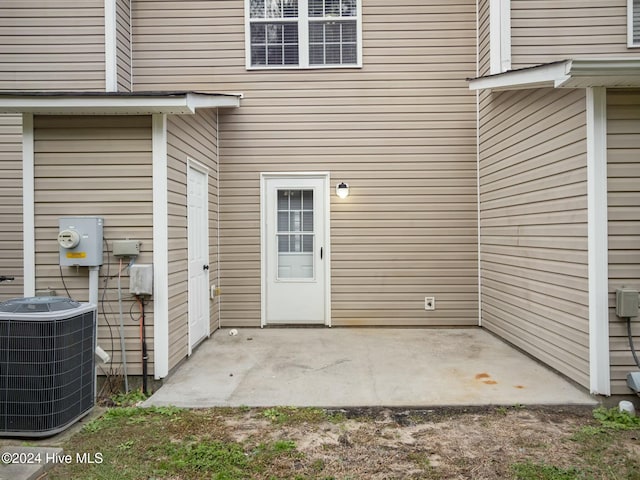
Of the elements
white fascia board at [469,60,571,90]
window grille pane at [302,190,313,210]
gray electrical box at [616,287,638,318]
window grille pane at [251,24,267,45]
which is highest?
window grille pane at [251,24,267,45]

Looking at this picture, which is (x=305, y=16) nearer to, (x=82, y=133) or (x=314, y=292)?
(x=82, y=133)

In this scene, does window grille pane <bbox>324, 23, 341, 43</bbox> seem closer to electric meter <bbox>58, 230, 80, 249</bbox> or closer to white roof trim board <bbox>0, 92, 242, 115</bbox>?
white roof trim board <bbox>0, 92, 242, 115</bbox>

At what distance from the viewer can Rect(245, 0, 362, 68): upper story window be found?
220 inches

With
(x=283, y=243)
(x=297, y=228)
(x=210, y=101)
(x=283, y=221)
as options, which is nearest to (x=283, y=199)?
(x=283, y=221)

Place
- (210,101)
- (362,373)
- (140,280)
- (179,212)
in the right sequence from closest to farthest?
(140,280) → (362,373) → (179,212) → (210,101)

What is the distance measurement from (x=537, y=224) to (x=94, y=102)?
4293 mm

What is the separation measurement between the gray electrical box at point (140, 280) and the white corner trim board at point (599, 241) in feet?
12.1

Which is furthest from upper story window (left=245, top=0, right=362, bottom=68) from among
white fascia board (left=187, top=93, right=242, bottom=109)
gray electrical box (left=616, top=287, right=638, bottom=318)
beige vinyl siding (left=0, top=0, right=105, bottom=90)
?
gray electrical box (left=616, top=287, right=638, bottom=318)

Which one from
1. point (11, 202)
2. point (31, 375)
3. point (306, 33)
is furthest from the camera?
point (306, 33)

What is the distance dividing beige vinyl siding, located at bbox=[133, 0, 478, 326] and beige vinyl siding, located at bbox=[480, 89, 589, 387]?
1.50 feet

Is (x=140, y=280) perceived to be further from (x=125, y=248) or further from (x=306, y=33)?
(x=306, y=33)

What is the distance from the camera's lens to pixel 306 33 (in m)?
5.59

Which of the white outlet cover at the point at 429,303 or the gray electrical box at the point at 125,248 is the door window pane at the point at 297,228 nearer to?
the white outlet cover at the point at 429,303

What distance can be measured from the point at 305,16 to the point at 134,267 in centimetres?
426
